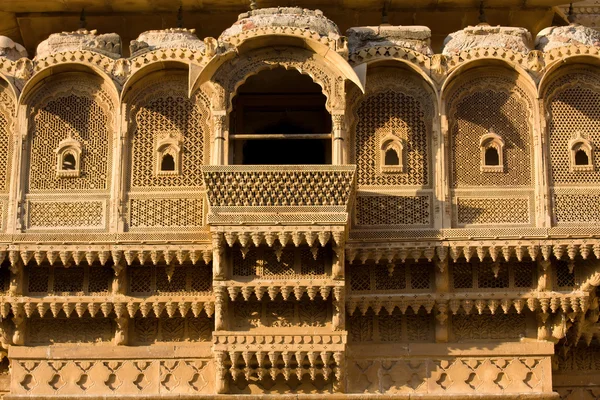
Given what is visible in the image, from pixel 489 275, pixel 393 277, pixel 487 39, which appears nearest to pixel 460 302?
pixel 489 275

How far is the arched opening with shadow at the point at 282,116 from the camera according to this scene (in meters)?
14.9

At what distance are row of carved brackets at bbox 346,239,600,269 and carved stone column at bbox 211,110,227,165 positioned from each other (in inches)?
54.4

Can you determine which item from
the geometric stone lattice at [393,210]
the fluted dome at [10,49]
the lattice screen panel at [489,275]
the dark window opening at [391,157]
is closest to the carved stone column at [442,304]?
the lattice screen panel at [489,275]

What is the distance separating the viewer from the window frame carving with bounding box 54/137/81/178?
45.6ft

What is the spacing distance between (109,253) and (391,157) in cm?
271

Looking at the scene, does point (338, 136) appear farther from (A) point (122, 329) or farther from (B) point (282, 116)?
(A) point (122, 329)

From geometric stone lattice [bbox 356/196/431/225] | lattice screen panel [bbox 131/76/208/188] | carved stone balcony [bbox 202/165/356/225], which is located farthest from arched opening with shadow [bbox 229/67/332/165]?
carved stone balcony [bbox 202/165/356/225]

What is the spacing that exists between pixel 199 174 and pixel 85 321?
1.69 meters

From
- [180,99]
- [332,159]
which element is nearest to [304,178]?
[332,159]

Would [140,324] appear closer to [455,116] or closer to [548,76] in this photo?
[455,116]

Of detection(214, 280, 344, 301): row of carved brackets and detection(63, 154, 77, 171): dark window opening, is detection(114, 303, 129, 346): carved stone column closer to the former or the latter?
detection(214, 280, 344, 301): row of carved brackets

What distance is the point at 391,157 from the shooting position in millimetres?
14008

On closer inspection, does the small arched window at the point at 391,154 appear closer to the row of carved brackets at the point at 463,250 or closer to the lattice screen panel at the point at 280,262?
the row of carved brackets at the point at 463,250

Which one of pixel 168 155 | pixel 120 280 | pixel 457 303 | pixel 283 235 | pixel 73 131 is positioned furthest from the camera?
pixel 73 131
